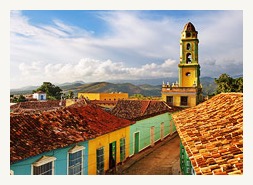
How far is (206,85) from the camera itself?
18.2 meters

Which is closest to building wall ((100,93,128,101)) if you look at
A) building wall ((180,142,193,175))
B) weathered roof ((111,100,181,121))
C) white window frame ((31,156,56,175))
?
weathered roof ((111,100,181,121))

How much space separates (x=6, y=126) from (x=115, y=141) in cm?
451

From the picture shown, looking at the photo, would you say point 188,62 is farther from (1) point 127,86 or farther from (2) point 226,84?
(1) point 127,86

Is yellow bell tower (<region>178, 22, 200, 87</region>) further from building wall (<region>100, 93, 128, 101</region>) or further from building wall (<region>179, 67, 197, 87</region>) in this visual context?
building wall (<region>100, 93, 128, 101</region>)

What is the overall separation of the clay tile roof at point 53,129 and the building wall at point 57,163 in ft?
0.52

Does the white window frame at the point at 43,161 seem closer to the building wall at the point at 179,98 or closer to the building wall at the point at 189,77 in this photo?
the building wall at the point at 179,98

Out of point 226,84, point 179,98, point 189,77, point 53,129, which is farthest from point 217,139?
point 226,84

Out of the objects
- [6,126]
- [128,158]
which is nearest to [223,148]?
[6,126]

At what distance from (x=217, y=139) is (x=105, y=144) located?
4.70m

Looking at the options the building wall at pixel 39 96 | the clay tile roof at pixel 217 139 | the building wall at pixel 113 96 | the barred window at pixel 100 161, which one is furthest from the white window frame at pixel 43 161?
the building wall at pixel 39 96

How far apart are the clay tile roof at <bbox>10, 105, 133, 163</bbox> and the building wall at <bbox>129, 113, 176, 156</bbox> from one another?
4.85 ft
